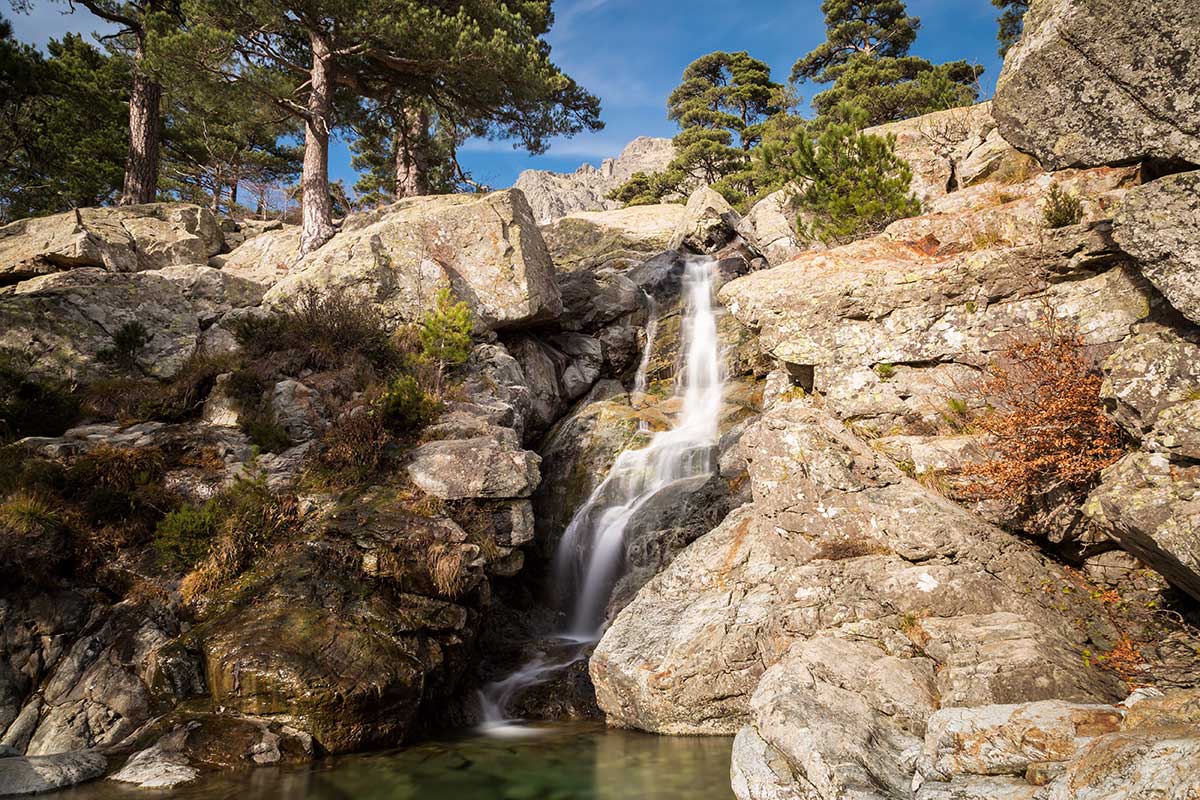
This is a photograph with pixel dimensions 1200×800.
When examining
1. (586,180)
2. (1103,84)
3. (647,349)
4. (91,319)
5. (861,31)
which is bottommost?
(91,319)

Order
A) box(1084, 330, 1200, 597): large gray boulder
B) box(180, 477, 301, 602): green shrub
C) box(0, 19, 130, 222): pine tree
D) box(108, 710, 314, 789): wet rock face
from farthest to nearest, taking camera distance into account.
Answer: box(0, 19, 130, 222): pine tree, box(180, 477, 301, 602): green shrub, box(108, 710, 314, 789): wet rock face, box(1084, 330, 1200, 597): large gray boulder

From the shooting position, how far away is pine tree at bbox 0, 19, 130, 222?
20516 mm

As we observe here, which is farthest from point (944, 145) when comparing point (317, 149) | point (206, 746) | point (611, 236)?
point (206, 746)

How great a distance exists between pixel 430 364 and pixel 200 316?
6596 mm

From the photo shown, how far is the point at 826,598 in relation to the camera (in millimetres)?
8578

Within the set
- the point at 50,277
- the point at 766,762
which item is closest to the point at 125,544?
the point at 766,762

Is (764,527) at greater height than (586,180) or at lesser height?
lesser

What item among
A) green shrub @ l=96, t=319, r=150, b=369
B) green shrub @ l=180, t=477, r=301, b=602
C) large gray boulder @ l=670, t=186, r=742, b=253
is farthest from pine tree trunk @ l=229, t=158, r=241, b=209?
green shrub @ l=180, t=477, r=301, b=602

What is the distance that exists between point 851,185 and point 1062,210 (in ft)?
18.5

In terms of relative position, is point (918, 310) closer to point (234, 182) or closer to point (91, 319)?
point (91, 319)

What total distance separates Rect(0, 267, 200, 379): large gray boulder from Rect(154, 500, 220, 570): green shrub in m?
6.05

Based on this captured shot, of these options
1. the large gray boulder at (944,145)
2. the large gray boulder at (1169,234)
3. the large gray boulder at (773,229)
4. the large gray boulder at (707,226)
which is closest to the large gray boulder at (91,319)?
the large gray boulder at (1169,234)

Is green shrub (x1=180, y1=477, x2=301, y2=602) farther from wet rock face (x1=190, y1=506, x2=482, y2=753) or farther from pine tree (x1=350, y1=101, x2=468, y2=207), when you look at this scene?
pine tree (x1=350, y1=101, x2=468, y2=207)

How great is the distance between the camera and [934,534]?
27.7 feet
